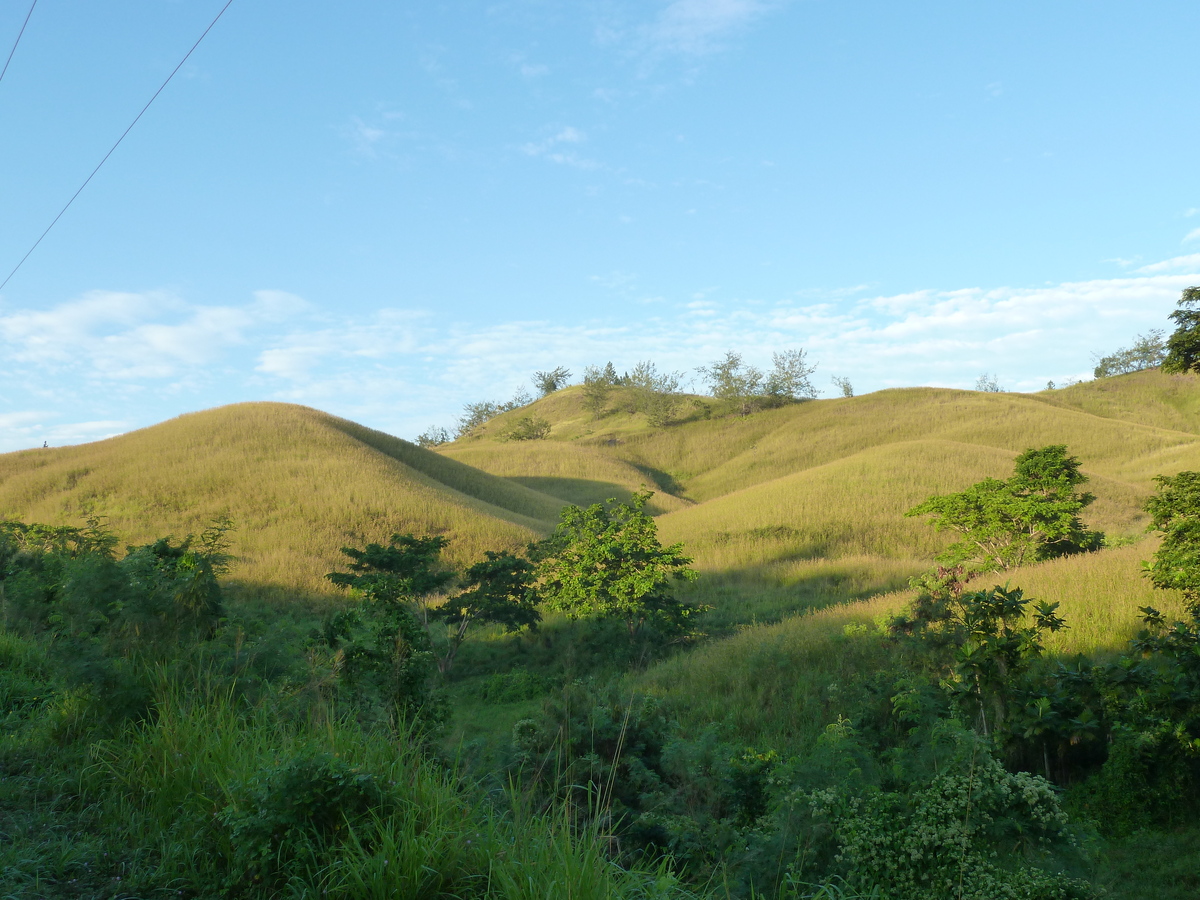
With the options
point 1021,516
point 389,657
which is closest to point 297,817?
point 389,657

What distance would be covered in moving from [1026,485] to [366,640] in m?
18.7

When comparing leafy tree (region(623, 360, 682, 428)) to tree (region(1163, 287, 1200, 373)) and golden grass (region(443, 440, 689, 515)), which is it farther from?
tree (region(1163, 287, 1200, 373))

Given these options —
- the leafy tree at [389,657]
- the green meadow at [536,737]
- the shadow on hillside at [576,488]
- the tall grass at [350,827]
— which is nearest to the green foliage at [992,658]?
the green meadow at [536,737]

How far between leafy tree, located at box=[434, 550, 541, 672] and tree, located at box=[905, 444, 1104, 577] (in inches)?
433

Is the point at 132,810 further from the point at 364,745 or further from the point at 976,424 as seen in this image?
the point at 976,424

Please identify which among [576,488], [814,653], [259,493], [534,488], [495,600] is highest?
[259,493]

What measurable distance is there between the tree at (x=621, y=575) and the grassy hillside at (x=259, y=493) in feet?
30.6

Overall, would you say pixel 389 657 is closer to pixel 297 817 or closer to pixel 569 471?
pixel 297 817

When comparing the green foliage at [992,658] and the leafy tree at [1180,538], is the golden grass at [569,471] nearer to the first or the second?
the leafy tree at [1180,538]

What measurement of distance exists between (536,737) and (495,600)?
9.63 meters

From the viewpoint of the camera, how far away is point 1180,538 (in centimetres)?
920

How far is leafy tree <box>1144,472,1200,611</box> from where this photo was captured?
8.92m

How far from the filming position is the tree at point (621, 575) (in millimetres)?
14734

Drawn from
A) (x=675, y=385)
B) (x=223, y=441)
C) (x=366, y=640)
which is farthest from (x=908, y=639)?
(x=675, y=385)
